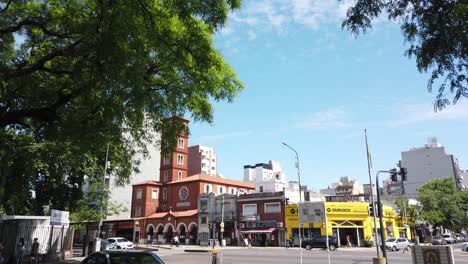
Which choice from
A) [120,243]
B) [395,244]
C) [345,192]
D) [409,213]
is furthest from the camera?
[345,192]

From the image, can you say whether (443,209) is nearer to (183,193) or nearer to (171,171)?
(183,193)

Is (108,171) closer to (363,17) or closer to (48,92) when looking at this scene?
(48,92)

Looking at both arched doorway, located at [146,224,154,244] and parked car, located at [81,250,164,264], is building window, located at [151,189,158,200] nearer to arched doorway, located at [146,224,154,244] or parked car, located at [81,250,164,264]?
arched doorway, located at [146,224,154,244]

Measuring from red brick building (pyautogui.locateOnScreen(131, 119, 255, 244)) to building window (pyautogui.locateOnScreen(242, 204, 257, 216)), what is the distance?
869 cm

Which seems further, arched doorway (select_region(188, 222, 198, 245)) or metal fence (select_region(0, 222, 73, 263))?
arched doorway (select_region(188, 222, 198, 245))

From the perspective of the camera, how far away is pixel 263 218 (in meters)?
57.3

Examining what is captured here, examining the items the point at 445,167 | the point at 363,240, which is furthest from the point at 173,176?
the point at 445,167

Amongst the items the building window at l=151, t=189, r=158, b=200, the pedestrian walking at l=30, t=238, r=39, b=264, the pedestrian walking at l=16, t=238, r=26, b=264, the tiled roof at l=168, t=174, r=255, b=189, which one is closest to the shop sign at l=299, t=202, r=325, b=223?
the pedestrian walking at l=16, t=238, r=26, b=264

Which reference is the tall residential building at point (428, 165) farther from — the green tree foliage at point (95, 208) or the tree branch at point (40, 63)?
the tree branch at point (40, 63)

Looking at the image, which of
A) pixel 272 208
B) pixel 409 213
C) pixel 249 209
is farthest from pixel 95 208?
pixel 409 213

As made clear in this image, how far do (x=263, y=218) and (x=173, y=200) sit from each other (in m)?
19.7

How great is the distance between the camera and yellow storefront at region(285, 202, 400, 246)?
52656 millimetres

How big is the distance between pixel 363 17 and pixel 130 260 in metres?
8.78

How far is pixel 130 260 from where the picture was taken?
35.3ft
